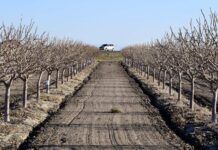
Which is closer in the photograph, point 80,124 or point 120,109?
point 80,124

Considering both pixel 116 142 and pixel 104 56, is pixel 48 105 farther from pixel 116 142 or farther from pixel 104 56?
pixel 104 56

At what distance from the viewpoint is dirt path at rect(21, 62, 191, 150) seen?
21.5 m

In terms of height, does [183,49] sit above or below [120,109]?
above

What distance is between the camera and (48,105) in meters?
35.5

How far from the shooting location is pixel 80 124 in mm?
27625

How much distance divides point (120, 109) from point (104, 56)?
131 meters

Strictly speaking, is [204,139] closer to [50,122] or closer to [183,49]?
[50,122]

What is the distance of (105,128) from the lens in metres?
26.3

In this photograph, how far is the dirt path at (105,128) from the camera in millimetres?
21516

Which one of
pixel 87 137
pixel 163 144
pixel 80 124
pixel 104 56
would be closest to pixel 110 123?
pixel 80 124

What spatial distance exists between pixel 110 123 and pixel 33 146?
8.16m

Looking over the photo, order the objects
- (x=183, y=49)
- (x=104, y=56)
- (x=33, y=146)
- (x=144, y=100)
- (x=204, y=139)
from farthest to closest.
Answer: (x=104, y=56), (x=144, y=100), (x=183, y=49), (x=204, y=139), (x=33, y=146)

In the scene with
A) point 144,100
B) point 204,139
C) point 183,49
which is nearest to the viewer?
point 204,139

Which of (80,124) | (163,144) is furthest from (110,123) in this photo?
(163,144)
